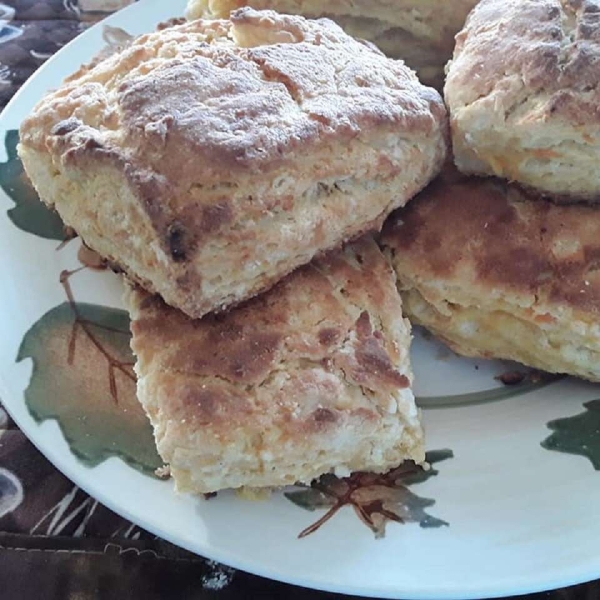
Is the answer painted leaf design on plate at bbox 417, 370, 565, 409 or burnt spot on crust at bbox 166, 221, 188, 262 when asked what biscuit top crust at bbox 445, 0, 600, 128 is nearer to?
painted leaf design on plate at bbox 417, 370, 565, 409

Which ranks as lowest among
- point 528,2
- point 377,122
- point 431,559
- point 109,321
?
point 431,559

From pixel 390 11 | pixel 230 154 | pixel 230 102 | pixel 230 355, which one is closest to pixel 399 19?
pixel 390 11

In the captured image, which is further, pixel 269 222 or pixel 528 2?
pixel 528 2

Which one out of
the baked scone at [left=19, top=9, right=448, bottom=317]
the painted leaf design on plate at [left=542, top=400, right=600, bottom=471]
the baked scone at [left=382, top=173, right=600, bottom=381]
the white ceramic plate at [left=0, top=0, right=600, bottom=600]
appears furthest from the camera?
the baked scone at [left=382, top=173, right=600, bottom=381]

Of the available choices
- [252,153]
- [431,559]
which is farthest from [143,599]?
[252,153]

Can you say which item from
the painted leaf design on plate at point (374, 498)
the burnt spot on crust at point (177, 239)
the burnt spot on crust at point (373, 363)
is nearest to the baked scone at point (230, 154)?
the burnt spot on crust at point (177, 239)

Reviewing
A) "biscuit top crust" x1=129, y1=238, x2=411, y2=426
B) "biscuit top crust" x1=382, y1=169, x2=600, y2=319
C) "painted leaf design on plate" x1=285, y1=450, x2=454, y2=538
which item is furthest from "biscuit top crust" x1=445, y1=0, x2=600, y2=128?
"painted leaf design on plate" x1=285, y1=450, x2=454, y2=538

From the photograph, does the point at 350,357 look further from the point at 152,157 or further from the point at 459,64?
the point at 459,64

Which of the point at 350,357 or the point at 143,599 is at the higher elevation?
the point at 350,357
